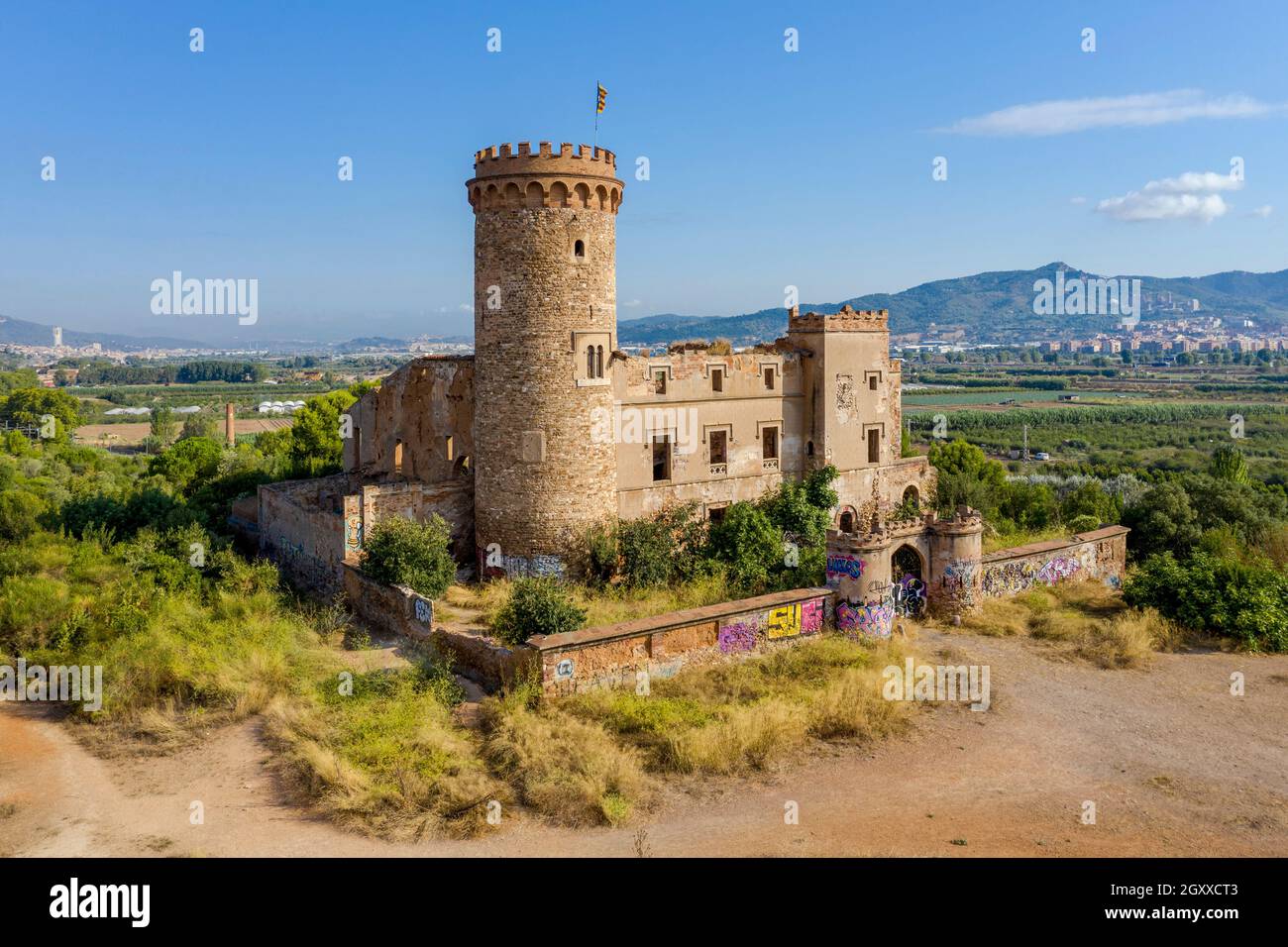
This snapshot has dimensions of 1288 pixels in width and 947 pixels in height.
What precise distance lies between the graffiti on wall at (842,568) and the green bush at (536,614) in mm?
5993

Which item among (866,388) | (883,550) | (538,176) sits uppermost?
(538,176)

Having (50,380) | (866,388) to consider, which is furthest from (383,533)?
(50,380)

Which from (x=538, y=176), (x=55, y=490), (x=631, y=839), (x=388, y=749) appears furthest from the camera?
(x=55, y=490)

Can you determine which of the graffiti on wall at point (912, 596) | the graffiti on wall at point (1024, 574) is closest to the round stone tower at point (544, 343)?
the graffiti on wall at point (912, 596)

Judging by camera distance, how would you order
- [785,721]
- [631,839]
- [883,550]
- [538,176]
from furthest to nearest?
[538,176]
[883,550]
[785,721]
[631,839]

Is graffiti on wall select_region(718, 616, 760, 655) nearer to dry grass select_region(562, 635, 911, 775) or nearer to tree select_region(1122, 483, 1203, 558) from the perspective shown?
dry grass select_region(562, 635, 911, 775)

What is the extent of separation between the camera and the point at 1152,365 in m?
189

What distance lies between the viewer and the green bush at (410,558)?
22.2m

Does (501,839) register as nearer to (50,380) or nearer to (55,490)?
(55,490)

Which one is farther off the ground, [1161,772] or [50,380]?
[50,380]

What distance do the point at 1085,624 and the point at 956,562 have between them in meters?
3.35

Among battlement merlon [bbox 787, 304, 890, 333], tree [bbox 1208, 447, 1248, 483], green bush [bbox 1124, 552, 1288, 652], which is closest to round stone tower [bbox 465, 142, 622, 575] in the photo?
battlement merlon [bbox 787, 304, 890, 333]

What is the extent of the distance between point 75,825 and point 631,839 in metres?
8.08

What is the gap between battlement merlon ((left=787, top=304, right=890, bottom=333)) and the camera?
2797cm
